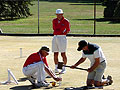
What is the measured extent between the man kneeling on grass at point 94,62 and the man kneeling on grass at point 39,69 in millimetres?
651

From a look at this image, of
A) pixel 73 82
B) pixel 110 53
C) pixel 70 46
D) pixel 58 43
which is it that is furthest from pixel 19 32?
Answer: pixel 73 82

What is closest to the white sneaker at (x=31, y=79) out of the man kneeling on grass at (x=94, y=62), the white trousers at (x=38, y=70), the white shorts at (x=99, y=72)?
the white trousers at (x=38, y=70)

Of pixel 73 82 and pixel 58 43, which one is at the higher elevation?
pixel 58 43

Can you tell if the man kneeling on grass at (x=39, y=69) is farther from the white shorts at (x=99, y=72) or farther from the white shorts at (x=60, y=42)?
the white shorts at (x=60, y=42)

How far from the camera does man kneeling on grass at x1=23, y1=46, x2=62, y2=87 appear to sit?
9.91m

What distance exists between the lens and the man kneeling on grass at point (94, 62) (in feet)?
31.8

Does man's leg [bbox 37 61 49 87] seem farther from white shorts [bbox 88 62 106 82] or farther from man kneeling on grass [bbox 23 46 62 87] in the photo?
white shorts [bbox 88 62 106 82]

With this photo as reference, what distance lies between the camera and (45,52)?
32.4ft

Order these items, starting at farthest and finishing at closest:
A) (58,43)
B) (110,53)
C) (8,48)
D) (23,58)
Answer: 1. (8,48)
2. (110,53)
3. (23,58)
4. (58,43)

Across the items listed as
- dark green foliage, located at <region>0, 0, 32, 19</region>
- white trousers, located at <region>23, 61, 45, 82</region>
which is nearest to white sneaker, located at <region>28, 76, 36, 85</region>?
white trousers, located at <region>23, 61, 45, 82</region>

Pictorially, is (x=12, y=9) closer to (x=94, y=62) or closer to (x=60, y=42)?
(x=60, y=42)

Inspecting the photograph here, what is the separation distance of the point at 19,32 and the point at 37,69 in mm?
13396

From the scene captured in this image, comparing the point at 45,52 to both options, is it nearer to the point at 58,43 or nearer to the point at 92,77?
the point at 92,77

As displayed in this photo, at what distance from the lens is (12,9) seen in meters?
32.7
